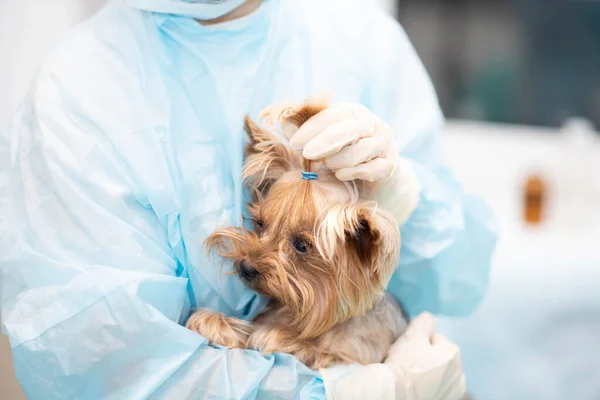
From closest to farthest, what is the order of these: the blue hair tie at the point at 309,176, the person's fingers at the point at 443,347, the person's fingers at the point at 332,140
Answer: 1. the person's fingers at the point at 332,140
2. the blue hair tie at the point at 309,176
3. the person's fingers at the point at 443,347

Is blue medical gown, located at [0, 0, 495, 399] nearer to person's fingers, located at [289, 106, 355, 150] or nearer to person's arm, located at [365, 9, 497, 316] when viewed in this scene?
person's arm, located at [365, 9, 497, 316]

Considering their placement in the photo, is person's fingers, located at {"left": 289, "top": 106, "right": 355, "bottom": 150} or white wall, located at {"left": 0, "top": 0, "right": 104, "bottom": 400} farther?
white wall, located at {"left": 0, "top": 0, "right": 104, "bottom": 400}

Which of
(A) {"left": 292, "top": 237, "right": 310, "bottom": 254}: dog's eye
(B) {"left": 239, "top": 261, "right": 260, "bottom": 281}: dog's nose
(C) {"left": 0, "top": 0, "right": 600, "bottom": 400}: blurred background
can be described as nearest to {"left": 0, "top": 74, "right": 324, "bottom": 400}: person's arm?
(B) {"left": 239, "top": 261, "right": 260, "bottom": 281}: dog's nose

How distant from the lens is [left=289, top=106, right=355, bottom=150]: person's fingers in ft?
3.67

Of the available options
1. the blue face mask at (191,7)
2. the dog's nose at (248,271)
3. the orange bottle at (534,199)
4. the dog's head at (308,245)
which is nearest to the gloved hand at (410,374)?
the dog's head at (308,245)

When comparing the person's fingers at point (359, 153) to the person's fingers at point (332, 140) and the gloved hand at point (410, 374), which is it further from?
the gloved hand at point (410, 374)

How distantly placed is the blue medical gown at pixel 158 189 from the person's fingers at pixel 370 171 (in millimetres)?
247

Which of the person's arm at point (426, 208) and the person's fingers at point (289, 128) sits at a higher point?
the person's fingers at point (289, 128)

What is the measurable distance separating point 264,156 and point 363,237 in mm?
248

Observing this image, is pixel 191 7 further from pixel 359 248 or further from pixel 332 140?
pixel 359 248

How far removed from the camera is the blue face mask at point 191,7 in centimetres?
130

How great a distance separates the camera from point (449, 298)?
1588 mm

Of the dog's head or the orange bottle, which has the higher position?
the dog's head

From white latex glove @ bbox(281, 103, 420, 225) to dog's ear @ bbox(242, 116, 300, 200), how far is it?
87 mm
